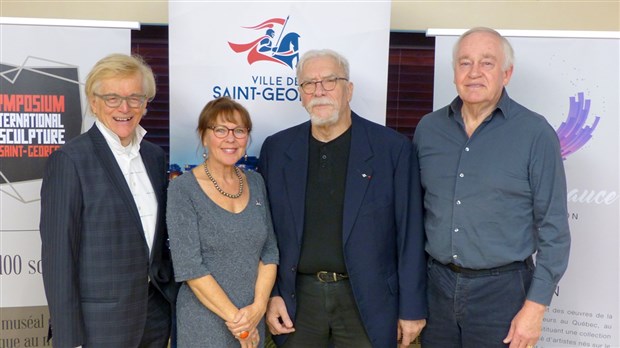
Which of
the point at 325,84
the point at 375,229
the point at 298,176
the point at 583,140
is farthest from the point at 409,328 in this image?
the point at 583,140

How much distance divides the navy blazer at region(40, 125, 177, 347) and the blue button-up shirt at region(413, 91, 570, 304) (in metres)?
1.19

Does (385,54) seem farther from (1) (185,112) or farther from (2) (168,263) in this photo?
(2) (168,263)

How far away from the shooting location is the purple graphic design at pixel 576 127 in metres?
2.64

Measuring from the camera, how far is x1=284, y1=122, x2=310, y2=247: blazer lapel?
205cm

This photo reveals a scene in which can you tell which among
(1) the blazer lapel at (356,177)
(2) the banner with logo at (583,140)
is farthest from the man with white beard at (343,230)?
(2) the banner with logo at (583,140)

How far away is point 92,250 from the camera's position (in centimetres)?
176

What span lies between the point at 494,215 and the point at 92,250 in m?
1.53

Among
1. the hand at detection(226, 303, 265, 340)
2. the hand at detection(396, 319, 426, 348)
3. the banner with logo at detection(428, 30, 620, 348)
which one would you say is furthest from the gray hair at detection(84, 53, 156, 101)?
the banner with logo at detection(428, 30, 620, 348)

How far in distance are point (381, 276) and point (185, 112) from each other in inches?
53.9

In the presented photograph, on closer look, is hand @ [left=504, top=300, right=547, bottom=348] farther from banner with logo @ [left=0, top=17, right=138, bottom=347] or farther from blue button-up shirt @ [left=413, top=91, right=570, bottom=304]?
banner with logo @ [left=0, top=17, right=138, bottom=347]

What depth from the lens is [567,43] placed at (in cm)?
264

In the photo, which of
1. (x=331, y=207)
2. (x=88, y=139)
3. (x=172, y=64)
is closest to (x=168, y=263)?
(x=88, y=139)

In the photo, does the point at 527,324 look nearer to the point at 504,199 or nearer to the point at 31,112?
the point at 504,199

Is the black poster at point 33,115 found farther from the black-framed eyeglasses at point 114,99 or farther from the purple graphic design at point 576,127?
the purple graphic design at point 576,127
